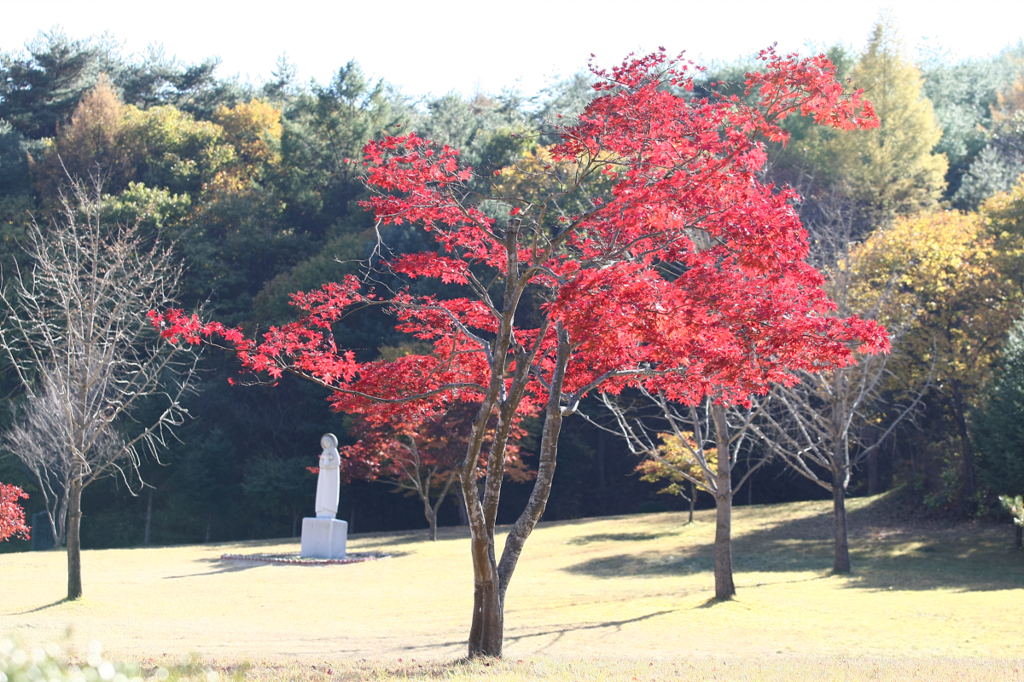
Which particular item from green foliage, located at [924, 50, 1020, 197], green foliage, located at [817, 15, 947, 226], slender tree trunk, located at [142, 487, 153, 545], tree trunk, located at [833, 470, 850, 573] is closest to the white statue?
tree trunk, located at [833, 470, 850, 573]

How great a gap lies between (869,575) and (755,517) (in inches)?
303

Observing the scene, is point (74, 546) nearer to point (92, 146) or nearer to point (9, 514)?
point (9, 514)

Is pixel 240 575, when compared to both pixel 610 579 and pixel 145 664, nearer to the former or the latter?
pixel 610 579

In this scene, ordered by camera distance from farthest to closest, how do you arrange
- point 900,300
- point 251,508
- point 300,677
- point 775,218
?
point 251,508, point 900,300, point 775,218, point 300,677

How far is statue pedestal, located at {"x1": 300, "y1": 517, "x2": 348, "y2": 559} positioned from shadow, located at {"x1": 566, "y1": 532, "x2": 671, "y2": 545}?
18.6 feet

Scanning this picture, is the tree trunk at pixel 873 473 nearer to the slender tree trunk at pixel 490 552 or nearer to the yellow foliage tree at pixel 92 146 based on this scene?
the slender tree trunk at pixel 490 552

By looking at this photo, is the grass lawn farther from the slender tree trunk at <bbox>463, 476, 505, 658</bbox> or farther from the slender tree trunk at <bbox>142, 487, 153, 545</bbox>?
the slender tree trunk at <bbox>142, 487, 153, 545</bbox>

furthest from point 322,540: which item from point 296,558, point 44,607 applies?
point 44,607

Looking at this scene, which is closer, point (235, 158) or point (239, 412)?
point (239, 412)

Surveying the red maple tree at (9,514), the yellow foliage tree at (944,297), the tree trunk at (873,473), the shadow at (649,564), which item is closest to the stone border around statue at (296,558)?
the shadow at (649,564)

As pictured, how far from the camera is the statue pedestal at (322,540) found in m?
18.9

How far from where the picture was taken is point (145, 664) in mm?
7121

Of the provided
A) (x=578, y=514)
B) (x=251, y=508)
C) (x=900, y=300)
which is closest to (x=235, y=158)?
(x=251, y=508)

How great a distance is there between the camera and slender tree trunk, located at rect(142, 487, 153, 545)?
1141 inches
